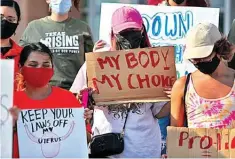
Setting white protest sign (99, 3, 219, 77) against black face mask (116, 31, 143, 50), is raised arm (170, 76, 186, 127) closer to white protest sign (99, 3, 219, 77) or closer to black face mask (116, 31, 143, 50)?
black face mask (116, 31, 143, 50)

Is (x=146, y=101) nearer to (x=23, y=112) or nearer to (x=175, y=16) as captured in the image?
(x=23, y=112)

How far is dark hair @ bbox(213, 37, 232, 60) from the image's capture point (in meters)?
4.89

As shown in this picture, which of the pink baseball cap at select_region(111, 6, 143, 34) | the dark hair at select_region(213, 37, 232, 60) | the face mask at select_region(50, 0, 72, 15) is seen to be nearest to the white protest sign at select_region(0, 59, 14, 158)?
the pink baseball cap at select_region(111, 6, 143, 34)

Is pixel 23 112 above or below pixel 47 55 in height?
below

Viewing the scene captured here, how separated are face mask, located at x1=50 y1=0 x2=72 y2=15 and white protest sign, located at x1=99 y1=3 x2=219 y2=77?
383mm

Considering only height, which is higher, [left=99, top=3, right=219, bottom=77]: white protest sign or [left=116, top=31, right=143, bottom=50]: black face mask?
[left=99, top=3, right=219, bottom=77]: white protest sign

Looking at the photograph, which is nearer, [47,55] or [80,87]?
[47,55]

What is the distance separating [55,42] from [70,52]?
145mm

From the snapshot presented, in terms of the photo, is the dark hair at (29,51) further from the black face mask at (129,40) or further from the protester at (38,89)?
the black face mask at (129,40)

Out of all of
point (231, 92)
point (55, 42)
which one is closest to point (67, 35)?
point (55, 42)

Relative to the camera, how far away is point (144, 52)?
5199 millimetres

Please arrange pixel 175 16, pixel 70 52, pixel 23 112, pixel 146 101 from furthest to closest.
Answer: pixel 175 16 < pixel 70 52 < pixel 146 101 < pixel 23 112

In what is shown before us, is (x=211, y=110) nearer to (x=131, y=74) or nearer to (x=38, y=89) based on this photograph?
(x=131, y=74)

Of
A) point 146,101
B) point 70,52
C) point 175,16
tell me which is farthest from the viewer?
point 175,16
